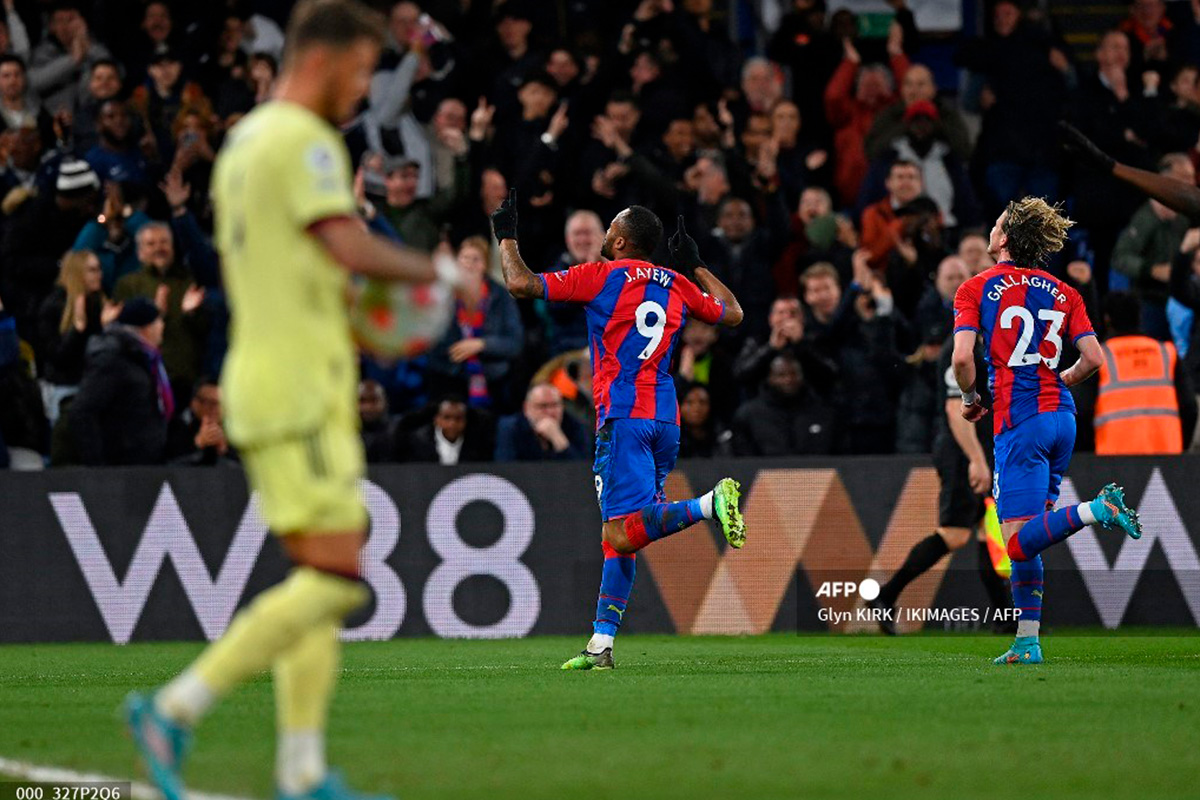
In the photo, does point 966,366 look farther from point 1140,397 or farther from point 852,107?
point 852,107

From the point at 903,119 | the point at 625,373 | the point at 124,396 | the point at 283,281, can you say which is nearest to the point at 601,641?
the point at 625,373

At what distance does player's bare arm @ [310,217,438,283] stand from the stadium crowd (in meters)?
9.89

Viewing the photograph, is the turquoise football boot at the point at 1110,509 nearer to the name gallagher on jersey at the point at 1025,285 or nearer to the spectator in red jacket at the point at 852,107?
the name gallagher on jersey at the point at 1025,285

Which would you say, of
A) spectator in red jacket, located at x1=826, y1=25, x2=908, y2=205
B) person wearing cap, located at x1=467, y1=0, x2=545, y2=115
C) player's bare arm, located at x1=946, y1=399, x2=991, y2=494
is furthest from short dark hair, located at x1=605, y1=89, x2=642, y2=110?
player's bare arm, located at x1=946, y1=399, x2=991, y2=494

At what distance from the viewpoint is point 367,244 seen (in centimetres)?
606

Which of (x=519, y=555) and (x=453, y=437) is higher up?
(x=453, y=437)

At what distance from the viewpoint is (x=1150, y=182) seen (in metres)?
10.6

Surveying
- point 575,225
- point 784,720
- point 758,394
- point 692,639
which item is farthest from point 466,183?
point 784,720

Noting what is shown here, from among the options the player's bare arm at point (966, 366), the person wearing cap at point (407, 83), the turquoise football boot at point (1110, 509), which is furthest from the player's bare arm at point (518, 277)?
the person wearing cap at point (407, 83)

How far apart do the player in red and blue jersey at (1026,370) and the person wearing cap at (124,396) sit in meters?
7.45

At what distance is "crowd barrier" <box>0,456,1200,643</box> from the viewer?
52.6 feet

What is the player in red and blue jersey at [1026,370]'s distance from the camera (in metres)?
11.5

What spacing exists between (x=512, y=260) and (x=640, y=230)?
81cm

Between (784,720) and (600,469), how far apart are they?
3.33 m
